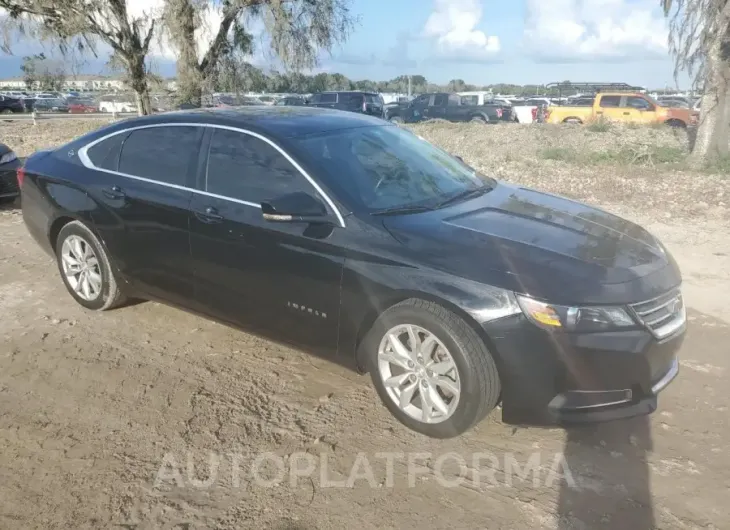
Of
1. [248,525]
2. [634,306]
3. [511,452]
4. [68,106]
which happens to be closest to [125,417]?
[248,525]

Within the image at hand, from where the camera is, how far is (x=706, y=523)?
2715 millimetres

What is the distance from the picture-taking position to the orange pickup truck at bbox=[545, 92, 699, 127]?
21.8 metres

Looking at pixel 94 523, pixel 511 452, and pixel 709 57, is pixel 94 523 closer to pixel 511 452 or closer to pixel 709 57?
pixel 511 452

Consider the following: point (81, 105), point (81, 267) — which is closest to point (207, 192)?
point (81, 267)

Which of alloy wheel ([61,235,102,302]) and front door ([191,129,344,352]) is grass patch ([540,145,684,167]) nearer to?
front door ([191,129,344,352])

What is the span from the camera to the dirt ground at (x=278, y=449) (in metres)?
2.79

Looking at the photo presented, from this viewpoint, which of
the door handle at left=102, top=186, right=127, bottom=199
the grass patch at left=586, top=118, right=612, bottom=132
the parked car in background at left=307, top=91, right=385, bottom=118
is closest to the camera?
the door handle at left=102, top=186, right=127, bottom=199

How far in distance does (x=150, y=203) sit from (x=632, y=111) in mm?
21599

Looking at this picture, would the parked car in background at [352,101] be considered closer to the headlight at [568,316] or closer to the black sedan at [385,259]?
the black sedan at [385,259]

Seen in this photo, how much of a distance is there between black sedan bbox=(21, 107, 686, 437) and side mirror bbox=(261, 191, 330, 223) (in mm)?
12

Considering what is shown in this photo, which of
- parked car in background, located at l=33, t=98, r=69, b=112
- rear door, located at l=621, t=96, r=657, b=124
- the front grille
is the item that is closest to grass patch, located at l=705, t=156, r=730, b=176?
the front grille

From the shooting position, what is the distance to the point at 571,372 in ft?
9.86

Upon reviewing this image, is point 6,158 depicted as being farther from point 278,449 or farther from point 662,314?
point 662,314

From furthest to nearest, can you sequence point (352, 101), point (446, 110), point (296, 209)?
1. point (446, 110)
2. point (352, 101)
3. point (296, 209)
